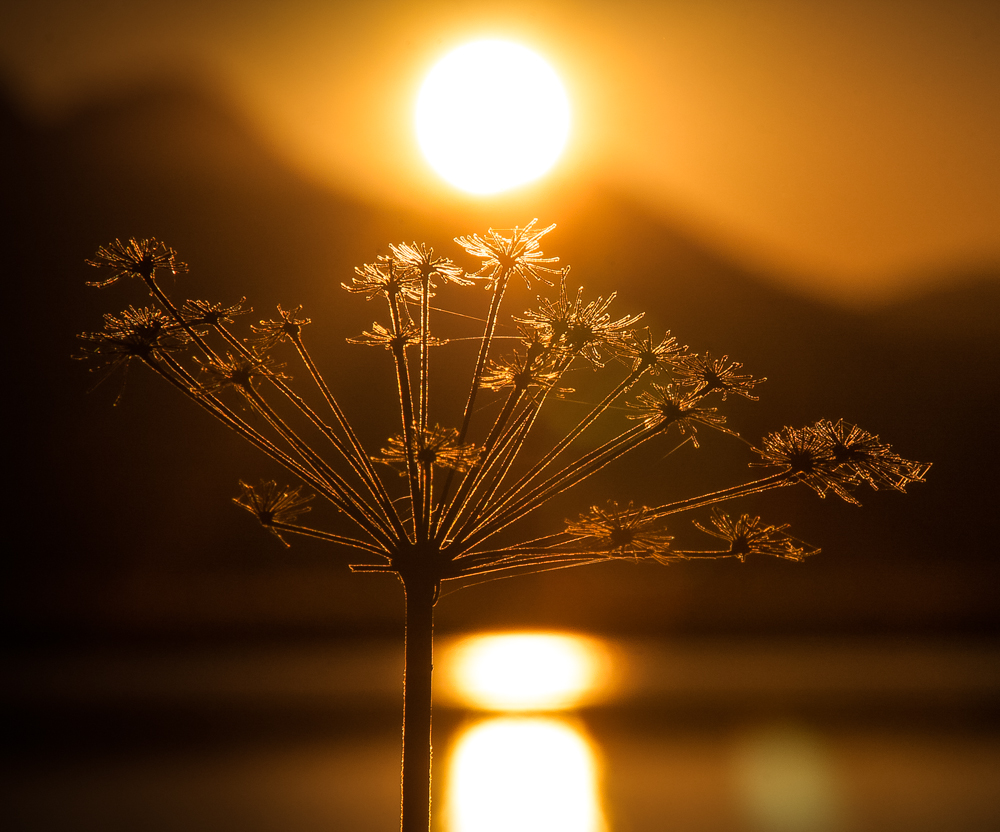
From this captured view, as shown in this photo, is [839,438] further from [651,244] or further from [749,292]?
[651,244]

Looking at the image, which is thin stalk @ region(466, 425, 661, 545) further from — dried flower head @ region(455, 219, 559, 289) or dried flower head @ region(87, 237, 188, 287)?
dried flower head @ region(87, 237, 188, 287)

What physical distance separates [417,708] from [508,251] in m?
0.78

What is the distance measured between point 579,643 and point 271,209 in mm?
12710

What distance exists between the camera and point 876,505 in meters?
11.4

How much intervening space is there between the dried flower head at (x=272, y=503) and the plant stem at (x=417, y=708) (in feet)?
0.73

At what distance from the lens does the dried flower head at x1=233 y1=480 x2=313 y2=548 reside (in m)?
1.24

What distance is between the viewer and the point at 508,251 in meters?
1.33

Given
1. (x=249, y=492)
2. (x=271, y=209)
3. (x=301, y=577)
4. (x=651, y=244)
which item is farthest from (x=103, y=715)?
(x=651, y=244)

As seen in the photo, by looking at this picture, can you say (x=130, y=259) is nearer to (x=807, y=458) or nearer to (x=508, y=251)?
(x=508, y=251)

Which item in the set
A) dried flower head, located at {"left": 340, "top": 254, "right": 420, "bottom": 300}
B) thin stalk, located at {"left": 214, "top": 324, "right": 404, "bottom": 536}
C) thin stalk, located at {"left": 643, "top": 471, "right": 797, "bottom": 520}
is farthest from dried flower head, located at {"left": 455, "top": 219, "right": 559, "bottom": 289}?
thin stalk, located at {"left": 643, "top": 471, "right": 797, "bottom": 520}

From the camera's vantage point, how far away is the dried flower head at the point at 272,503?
1238 millimetres

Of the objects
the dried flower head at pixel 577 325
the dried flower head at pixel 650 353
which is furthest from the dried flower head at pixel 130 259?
the dried flower head at pixel 650 353

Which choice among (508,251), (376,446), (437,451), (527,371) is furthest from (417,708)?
(376,446)

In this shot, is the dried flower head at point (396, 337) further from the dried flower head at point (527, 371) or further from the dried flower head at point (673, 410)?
the dried flower head at point (673, 410)
